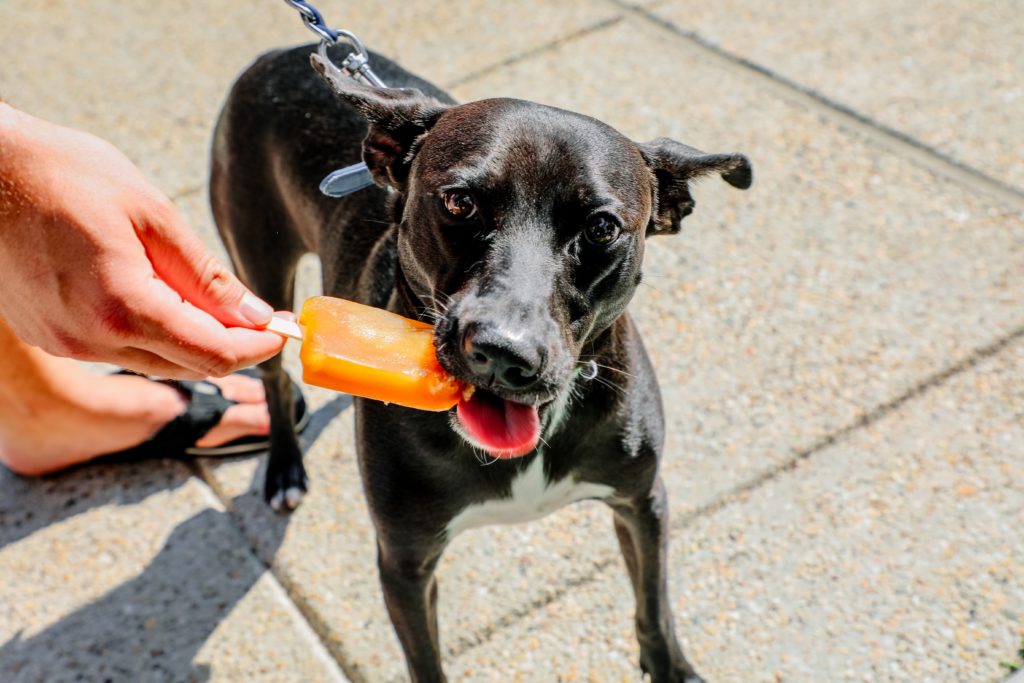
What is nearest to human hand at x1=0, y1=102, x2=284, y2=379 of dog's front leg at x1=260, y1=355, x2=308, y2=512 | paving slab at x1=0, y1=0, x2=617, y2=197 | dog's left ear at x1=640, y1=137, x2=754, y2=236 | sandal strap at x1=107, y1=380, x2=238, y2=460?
dog's left ear at x1=640, y1=137, x2=754, y2=236

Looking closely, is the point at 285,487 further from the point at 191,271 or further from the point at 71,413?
the point at 191,271

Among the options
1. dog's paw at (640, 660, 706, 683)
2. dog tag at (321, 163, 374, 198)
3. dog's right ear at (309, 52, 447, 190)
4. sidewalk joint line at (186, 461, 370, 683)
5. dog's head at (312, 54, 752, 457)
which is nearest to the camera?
dog's head at (312, 54, 752, 457)

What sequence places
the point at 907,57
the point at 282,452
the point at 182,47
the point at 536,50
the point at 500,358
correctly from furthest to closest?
the point at 182,47 → the point at 536,50 → the point at 907,57 → the point at 282,452 → the point at 500,358

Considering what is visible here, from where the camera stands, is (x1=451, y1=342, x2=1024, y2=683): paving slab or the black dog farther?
(x1=451, y1=342, x2=1024, y2=683): paving slab

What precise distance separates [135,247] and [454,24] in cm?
444

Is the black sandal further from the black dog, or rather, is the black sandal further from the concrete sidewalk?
the black dog

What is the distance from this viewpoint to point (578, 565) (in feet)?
11.8

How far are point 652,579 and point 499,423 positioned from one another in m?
0.87

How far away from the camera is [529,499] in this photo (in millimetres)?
2869

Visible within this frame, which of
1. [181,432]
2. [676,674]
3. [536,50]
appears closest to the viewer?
[676,674]

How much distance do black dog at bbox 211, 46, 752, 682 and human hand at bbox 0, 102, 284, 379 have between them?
48cm

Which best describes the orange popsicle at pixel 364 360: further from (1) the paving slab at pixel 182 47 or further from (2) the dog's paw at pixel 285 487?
(1) the paving slab at pixel 182 47

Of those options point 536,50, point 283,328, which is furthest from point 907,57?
point 283,328

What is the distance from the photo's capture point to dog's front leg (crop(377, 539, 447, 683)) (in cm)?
289
